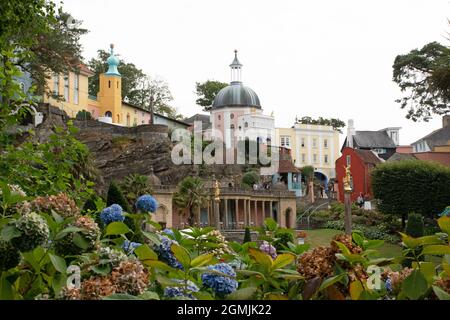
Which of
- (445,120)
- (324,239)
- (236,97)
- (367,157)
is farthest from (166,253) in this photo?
(236,97)

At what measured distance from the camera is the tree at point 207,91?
102m

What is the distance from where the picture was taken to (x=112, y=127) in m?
66.8

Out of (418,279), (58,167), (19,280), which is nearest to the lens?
(418,279)

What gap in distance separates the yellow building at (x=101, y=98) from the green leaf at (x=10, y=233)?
2462 inches

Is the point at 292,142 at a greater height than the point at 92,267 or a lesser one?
greater

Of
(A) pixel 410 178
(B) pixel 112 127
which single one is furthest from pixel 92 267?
(B) pixel 112 127

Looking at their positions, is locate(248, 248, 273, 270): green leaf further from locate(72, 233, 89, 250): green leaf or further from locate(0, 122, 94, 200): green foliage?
locate(0, 122, 94, 200): green foliage

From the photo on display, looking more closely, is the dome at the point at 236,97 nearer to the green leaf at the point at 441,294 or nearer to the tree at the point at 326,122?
the tree at the point at 326,122

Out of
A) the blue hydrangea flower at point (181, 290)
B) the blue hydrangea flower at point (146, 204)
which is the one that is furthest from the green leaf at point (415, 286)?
the blue hydrangea flower at point (146, 204)

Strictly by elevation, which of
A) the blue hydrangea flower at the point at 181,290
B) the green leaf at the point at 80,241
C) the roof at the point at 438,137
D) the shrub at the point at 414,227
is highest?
the roof at the point at 438,137

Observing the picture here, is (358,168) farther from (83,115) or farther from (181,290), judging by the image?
(181,290)

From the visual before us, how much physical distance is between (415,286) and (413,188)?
57.4 meters

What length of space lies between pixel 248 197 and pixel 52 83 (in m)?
22.1
